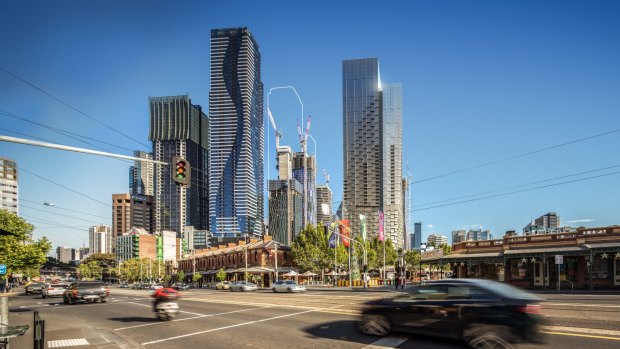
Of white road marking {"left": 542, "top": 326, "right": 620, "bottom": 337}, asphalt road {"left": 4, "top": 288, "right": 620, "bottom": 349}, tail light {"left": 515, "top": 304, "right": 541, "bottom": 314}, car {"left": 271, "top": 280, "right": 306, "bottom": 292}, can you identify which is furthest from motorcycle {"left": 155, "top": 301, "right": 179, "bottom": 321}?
car {"left": 271, "top": 280, "right": 306, "bottom": 292}

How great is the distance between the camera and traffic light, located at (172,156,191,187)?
16.2 meters

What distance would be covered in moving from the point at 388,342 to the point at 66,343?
8.95 m

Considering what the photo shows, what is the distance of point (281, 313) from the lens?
17.1 meters

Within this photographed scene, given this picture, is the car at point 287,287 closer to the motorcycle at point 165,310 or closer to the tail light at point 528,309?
the motorcycle at point 165,310

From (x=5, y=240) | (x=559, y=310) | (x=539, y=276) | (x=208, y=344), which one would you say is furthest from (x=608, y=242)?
(x=5, y=240)

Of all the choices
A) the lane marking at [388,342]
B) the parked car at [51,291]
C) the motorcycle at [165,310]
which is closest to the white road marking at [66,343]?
the motorcycle at [165,310]

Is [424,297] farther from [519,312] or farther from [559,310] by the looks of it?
[559,310]

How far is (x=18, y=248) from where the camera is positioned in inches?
1901

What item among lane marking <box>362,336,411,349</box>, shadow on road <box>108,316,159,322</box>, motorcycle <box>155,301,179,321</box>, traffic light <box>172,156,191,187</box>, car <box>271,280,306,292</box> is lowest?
car <box>271,280,306,292</box>

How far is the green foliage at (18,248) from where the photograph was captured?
4619 cm

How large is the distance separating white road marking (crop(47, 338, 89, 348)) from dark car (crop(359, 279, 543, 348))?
318 inches

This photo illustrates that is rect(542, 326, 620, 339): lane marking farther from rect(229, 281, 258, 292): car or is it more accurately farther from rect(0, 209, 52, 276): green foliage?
rect(0, 209, 52, 276): green foliage

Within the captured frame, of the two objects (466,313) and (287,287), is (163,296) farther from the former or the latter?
(287,287)

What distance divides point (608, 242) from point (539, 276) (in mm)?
6960
